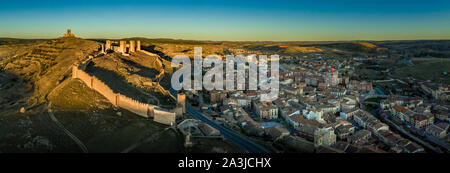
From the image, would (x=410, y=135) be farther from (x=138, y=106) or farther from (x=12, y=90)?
(x=12, y=90)

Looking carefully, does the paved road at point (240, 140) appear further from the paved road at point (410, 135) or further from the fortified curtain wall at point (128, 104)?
the paved road at point (410, 135)

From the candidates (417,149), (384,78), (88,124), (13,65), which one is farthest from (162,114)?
(384,78)

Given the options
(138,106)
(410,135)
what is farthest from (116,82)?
(410,135)

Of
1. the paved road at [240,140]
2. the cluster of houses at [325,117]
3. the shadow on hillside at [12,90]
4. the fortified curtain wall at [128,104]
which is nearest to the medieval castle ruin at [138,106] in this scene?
the fortified curtain wall at [128,104]

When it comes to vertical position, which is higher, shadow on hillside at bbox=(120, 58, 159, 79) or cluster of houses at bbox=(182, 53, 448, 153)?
shadow on hillside at bbox=(120, 58, 159, 79)

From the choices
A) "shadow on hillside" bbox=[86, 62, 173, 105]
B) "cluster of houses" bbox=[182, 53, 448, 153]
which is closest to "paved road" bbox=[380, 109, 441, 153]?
"cluster of houses" bbox=[182, 53, 448, 153]

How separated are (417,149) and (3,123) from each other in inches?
935

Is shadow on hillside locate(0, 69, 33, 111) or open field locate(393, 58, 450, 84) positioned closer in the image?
shadow on hillside locate(0, 69, 33, 111)

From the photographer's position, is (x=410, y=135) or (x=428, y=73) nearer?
Answer: (x=410, y=135)

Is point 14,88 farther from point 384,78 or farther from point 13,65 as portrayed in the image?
point 384,78

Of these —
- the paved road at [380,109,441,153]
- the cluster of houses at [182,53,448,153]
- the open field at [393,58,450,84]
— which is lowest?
the paved road at [380,109,441,153]

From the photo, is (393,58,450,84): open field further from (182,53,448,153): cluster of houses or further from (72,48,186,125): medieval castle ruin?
(72,48,186,125): medieval castle ruin

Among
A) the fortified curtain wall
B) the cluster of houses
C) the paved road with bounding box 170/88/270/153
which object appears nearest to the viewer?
the paved road with bounding box 170/88/270/153
